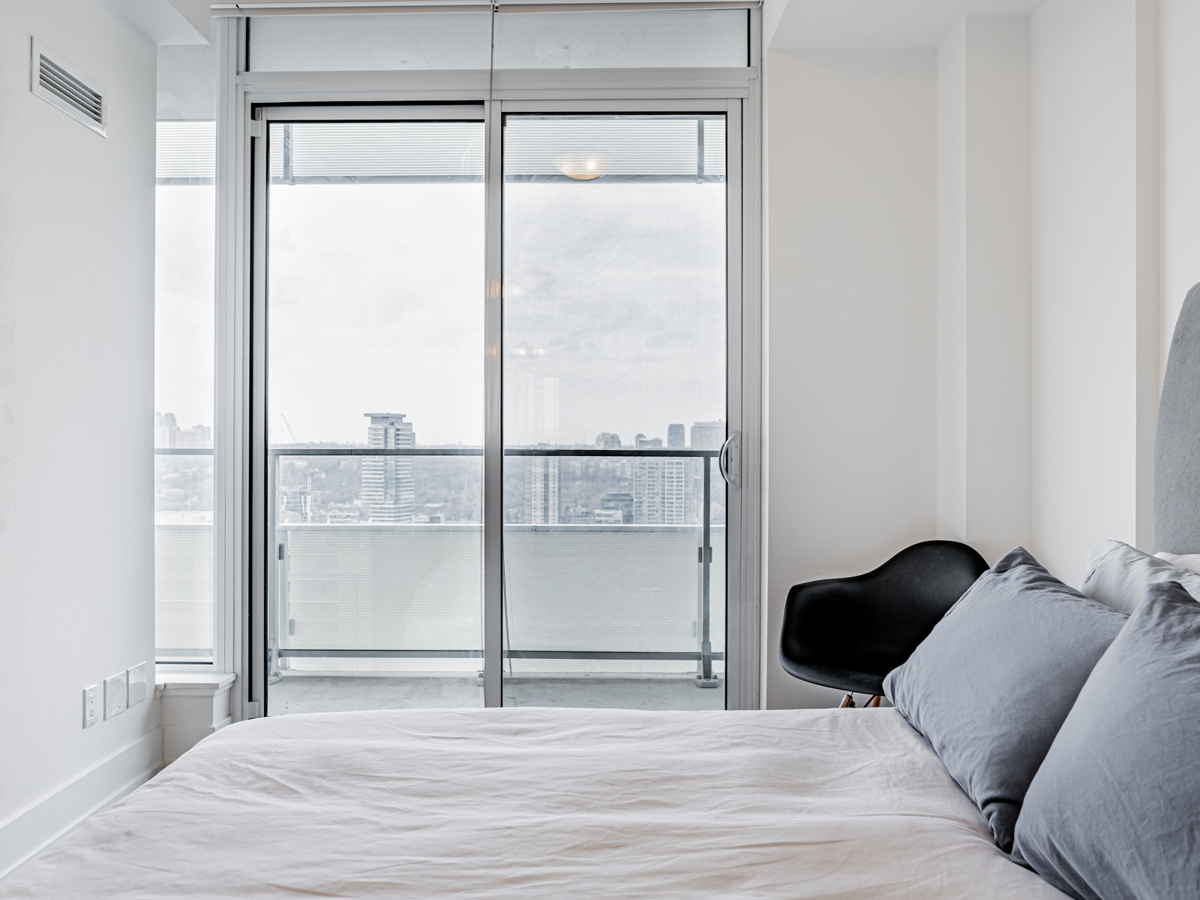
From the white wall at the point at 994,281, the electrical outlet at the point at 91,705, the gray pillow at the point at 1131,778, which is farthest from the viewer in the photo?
the white wall at the point at 994,281

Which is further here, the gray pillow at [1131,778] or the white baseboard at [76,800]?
the white baseboard at [76,800]

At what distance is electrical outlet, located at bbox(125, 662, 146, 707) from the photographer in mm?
2463

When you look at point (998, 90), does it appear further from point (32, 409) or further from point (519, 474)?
point (32, 409)

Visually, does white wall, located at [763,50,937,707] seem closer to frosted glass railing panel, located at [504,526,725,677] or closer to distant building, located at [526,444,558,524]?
frosted glass railing panel, located at [504,526,725,677]

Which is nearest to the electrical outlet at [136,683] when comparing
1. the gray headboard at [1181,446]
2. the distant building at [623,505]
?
the distant building at [623,505]

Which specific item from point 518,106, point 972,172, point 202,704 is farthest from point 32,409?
point 972,172

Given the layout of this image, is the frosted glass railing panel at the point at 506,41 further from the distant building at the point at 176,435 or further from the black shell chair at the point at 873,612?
the black shell chair at the point at 873,612

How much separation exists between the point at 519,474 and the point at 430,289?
722 millimetres

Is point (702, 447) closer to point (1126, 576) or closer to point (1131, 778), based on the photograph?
point (1126, 576)

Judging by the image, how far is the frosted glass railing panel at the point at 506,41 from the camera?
2.74 meters

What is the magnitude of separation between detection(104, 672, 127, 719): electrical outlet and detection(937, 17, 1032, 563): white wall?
8.55 feet

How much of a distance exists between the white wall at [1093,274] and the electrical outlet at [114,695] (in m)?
2.78

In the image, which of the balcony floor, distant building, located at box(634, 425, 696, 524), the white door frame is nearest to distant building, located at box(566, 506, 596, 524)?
distant building, located at box(634, 425, 696, 524)

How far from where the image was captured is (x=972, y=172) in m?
→ 2.38
